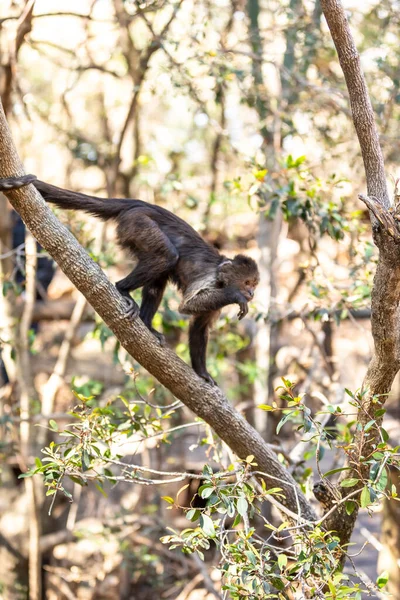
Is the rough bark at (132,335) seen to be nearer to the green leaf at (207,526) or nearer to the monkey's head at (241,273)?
the green leaf at (207,526)

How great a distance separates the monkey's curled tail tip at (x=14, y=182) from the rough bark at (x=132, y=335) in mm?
38

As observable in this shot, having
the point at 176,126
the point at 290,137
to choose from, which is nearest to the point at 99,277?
the point at 290,137

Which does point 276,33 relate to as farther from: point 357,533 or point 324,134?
point 357,533

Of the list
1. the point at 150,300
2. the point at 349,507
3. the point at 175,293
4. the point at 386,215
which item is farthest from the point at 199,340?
the point at 386,215

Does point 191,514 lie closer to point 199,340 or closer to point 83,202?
point 199,340

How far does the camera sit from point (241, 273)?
5273 mm

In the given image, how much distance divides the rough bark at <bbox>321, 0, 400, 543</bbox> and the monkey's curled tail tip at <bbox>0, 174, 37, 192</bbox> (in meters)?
1.81

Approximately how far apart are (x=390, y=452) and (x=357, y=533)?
664cm

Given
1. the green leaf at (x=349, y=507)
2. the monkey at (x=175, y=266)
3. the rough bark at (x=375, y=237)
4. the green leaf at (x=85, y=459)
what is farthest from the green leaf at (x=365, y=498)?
the monkey at (x=175, y=266)

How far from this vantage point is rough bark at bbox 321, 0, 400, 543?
3311 millimetres

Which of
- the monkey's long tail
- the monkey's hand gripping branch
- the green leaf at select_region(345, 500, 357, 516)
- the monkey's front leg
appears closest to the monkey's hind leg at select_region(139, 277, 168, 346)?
the monkey's front leg

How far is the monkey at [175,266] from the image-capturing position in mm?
4961

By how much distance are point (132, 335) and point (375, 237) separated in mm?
1502

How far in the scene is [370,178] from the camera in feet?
11.6
